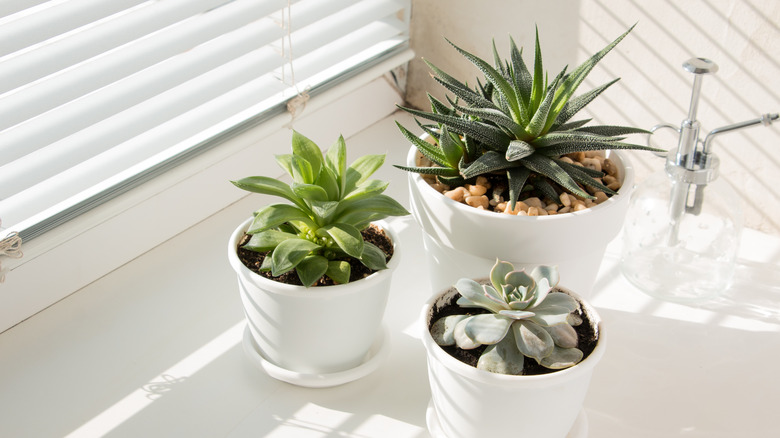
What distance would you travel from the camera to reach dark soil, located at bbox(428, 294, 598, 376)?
0.92 meters

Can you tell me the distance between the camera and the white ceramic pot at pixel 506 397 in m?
0.88

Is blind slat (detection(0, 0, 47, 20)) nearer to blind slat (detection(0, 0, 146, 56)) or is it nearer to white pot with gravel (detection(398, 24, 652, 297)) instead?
blind slat (detection(0, 0, 146, 56))

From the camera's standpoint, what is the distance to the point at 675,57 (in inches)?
55.1

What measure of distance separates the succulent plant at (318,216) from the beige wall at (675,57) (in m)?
0.60

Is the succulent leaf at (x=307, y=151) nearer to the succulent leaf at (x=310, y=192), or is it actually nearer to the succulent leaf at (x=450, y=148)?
the succulent leaf at (x=310, y=192)

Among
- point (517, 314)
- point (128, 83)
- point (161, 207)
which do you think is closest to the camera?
point (517, 314)

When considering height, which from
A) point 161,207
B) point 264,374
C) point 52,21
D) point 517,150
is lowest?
point 264,374

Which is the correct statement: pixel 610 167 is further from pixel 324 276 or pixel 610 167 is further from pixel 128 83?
pixel 128 83

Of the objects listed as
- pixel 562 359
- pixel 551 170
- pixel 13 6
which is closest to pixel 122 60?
pixel 13 6

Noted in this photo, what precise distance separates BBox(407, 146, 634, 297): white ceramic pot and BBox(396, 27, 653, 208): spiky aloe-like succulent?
0.03m

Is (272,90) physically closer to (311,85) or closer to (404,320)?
(311,85)

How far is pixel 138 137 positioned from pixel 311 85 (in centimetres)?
36

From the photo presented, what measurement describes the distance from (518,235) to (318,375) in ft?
1.03

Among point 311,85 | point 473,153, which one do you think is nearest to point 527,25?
point 311,85
